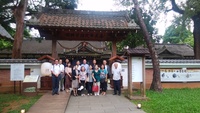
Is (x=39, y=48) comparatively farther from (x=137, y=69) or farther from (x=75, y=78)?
(x=137, y=69)

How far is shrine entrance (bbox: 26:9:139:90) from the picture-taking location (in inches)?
437

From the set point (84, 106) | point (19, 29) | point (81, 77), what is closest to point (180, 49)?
point (19, 29)

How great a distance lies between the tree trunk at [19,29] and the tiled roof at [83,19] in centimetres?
349

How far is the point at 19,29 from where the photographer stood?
15.3 meters

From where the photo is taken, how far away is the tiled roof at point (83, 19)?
1114 cm

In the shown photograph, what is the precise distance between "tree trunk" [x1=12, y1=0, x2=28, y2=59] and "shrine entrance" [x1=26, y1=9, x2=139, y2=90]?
135 inches

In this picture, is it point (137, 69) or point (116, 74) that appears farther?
point (116, 74)

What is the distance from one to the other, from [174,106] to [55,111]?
172 inches

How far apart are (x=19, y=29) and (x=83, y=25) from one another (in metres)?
6.56

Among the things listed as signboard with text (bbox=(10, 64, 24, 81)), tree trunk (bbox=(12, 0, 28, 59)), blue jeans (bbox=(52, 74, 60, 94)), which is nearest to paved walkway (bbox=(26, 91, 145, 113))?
blue jeans (bbox=(52, 74, 60, 94))

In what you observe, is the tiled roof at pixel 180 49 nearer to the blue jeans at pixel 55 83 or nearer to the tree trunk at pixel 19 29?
the tree trunk at pixel 19 29

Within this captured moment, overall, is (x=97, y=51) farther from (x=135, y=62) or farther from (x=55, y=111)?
(x=55, y=111)

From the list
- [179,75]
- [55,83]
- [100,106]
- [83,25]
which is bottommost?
[100,106]

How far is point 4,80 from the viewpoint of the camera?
11.7 m
